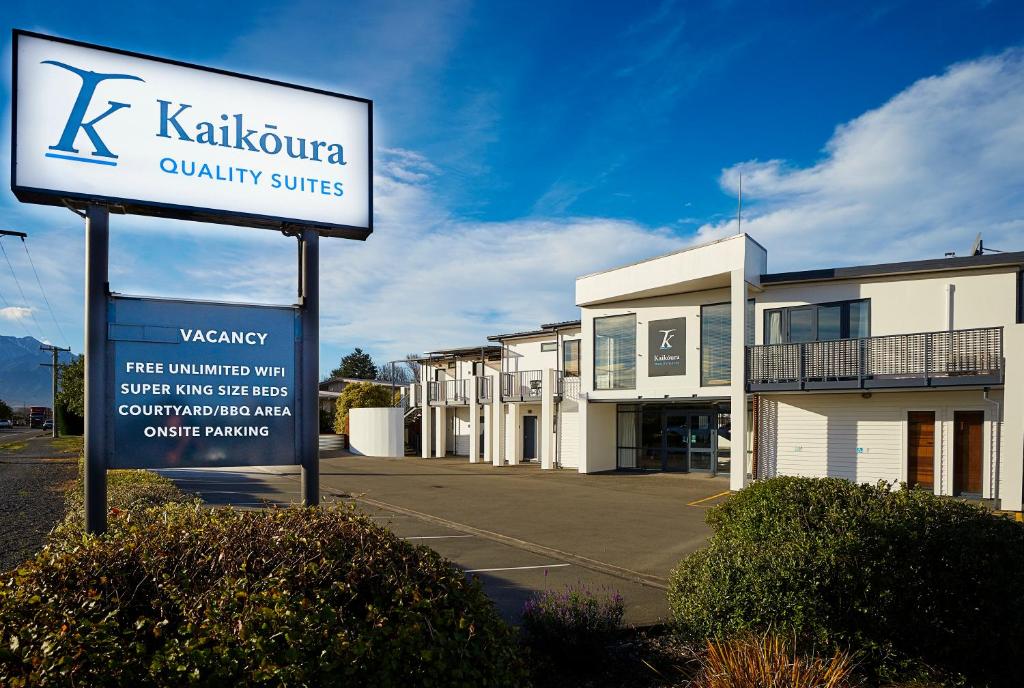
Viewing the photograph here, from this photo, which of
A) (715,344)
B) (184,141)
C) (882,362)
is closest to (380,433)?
(715,344)

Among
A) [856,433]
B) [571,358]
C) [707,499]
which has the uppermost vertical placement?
[571,358]

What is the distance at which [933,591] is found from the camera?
4.94 m

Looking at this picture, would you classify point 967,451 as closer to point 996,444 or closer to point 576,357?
point 996,444

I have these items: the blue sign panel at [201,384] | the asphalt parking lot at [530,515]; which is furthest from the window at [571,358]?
the blue sign panel at [201,384]

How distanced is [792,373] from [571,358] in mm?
10796

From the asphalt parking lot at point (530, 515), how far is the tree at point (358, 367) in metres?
51.2

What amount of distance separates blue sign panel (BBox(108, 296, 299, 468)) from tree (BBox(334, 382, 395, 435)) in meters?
35.4

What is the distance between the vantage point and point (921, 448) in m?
18.2

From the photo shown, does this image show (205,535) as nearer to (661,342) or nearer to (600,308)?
(661,342)

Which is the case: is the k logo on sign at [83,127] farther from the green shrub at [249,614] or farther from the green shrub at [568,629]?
the green shrub at [568,629]

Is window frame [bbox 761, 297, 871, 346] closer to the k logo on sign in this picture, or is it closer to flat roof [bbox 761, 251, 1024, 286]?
flat roof [bbox 761, 251, 1024, 286]

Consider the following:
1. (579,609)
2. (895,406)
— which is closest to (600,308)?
(895,406)

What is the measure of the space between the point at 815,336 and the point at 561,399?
424 inches

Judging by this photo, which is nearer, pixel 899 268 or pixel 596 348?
pixel 899 268
